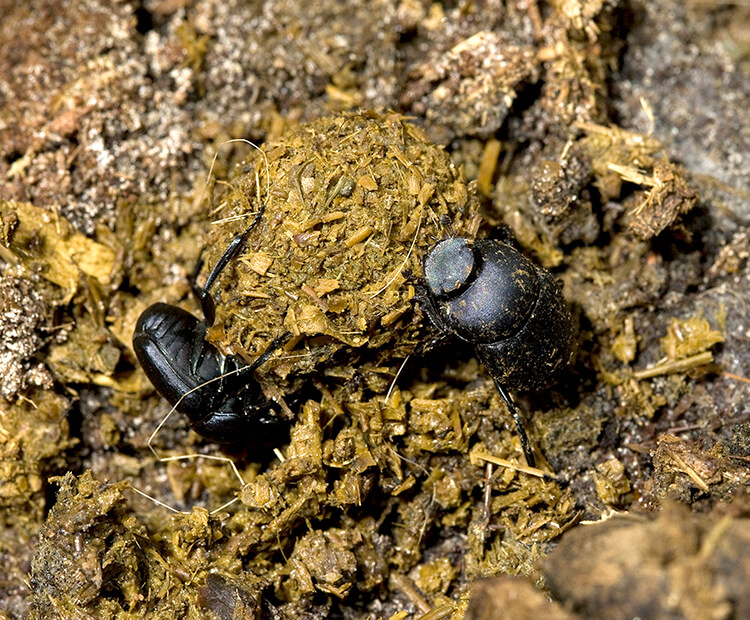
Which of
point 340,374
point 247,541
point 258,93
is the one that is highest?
point 258,93

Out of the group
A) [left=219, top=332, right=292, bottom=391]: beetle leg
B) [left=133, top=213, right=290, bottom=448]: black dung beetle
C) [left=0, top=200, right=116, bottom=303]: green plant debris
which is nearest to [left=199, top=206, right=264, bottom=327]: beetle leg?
[left=133, top=213, right=290, bottom=448]: black dung beetle

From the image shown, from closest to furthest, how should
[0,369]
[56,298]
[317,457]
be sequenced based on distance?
1. [317,457]
2. [0,369]
3. [56,298]

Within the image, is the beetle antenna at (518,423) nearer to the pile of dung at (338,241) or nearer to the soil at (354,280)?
the soil at (354,280)

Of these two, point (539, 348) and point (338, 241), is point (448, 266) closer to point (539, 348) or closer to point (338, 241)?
point (338, 241)

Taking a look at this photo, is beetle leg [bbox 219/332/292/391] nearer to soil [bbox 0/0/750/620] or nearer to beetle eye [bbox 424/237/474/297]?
soil [bbox 0/0/750/620]

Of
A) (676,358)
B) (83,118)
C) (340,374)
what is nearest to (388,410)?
(340,374)

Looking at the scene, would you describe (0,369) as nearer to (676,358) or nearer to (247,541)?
(247,541)
